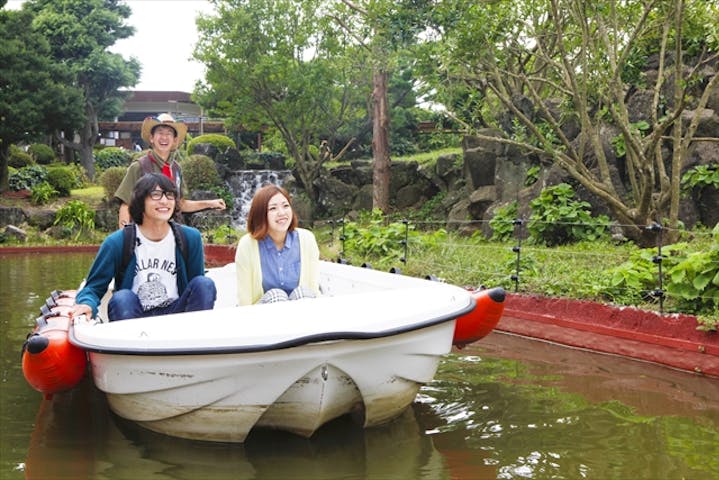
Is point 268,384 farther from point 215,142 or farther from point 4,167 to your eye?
point 215,142

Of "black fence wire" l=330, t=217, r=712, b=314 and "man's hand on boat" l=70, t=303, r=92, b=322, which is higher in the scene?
"man's hand on boat" l=70, t=303, r=92, b=322

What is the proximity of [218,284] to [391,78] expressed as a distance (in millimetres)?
21095

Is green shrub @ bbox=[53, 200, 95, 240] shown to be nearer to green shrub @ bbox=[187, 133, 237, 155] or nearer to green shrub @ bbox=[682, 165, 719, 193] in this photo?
green shrub @ bbox=[187, 133, 237, 155]

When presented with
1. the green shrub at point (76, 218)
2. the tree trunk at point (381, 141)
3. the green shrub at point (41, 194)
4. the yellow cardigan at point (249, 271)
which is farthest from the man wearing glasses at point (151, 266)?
the green shrub at point (41, 194)

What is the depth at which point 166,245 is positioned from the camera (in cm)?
477

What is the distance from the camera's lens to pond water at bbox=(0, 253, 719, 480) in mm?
3812

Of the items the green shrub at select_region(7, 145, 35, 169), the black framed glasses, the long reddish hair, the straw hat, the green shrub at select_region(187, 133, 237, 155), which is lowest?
the long reddish hair

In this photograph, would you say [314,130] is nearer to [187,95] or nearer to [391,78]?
[391,78]

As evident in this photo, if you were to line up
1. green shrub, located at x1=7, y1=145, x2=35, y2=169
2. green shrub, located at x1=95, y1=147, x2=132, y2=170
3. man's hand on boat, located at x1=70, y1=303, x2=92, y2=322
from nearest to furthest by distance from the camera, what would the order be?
man's hand on boat, located at x1=70, y1=303, x2=92, y2=322 < green shrub, located at x1=7, y1=145, x2=35, y2=169 < green shrub, located at x1=95, y1=147, x2=132, y2=170

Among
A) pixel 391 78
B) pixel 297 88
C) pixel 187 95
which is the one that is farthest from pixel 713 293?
pixel 187 95

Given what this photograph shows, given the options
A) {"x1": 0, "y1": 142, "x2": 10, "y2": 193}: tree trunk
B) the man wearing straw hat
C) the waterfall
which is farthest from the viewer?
the waterfall

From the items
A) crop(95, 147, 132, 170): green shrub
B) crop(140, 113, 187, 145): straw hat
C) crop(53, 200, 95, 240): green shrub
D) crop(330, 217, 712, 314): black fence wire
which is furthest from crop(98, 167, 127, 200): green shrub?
crop(140, 113, 187, 145): straw hat

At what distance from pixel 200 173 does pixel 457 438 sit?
70.1 ft

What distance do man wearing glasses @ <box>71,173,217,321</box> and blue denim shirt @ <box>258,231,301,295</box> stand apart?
0.35m
